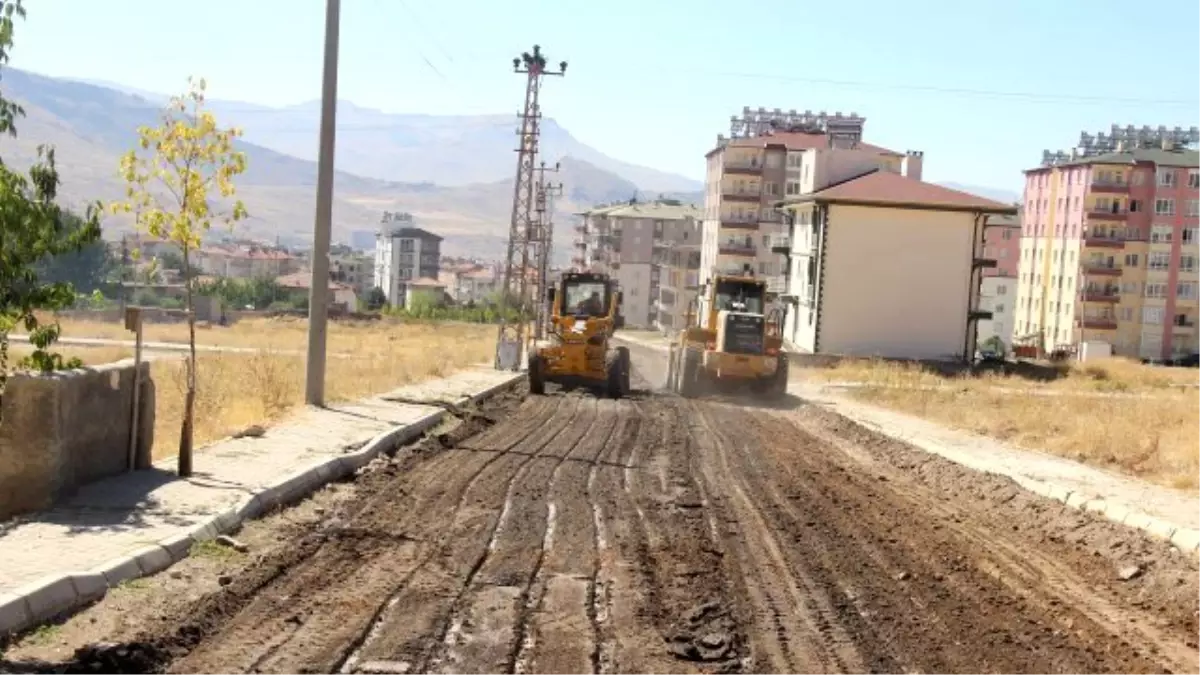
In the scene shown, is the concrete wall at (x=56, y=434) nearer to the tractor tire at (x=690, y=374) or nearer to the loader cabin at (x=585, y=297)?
the loader cabin at (x=585, y=297)

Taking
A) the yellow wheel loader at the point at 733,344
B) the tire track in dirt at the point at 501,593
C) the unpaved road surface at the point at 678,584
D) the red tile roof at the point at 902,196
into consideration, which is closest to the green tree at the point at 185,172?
the unpaved road surface at the point at 678,584

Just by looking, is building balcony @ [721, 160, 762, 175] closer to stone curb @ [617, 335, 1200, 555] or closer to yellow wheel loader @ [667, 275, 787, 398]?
yellow wheel loader @ [667, 275, 787, 398]

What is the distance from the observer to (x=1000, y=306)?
434 ft

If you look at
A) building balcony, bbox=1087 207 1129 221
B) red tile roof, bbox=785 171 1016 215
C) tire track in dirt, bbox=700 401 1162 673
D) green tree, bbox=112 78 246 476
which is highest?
building balcony, bbox=1087 207 1129 221

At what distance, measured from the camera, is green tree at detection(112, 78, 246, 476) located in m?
16.4

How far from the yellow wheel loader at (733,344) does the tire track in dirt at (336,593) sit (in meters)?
20.4

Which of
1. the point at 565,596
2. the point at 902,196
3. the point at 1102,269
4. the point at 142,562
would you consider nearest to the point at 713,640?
the point at 565,596

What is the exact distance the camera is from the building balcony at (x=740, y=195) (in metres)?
116

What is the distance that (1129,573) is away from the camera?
12.4 meters

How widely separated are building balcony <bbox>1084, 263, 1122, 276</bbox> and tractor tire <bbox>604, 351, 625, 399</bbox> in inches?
3114

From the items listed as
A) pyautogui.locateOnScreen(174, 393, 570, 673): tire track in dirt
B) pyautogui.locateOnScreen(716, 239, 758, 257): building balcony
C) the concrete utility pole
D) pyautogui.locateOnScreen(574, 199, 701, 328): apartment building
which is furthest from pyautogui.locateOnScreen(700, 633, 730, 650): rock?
pyautogui.locateOnScreen(574, 199, 701, 328): apartment building

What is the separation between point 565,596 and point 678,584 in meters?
1.04

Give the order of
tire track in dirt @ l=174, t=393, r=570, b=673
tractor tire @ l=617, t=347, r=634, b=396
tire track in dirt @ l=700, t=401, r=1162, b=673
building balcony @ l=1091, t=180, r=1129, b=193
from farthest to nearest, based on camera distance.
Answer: building balcony @ l=1091, t=180, r=1129, b=193 < tractor tire @ l=617, t=347, r=634, b=396 < tire track in dirt @ l=700, t=401, r=1162, b=673 < tire track in dirt @ l=174, t=393, r=570, b=673

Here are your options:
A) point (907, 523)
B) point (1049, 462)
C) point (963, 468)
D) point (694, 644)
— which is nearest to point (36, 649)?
point (694, 644)
